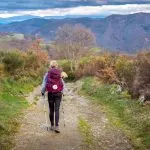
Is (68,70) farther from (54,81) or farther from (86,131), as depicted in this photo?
(54,81)

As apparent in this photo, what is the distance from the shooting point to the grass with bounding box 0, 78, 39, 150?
1706 cm

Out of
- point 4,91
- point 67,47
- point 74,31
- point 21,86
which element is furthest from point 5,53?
point 74,31

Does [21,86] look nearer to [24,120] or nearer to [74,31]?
[24,120]

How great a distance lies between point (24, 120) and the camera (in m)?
21.5

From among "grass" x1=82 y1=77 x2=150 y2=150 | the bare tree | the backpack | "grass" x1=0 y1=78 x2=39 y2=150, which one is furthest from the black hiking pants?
the bare tree

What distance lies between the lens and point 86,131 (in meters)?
19.0

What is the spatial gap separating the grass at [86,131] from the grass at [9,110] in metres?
2.38

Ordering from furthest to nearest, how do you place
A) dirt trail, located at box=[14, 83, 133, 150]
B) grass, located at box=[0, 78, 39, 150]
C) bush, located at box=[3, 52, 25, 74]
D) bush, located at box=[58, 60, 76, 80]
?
1. bush, located at box=[58, 60, 76, 80]
2. bush, located at box=[3, 52, 25, 74]
3. grass, located at box=[0, 78, 39, 150]
4. dirt trail, located at box=[14, 83, 133, 150]

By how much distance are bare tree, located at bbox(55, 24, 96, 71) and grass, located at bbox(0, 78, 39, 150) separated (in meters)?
46.6

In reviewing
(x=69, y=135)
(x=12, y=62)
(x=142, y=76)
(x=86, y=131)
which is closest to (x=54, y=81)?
(x=69, y=135)

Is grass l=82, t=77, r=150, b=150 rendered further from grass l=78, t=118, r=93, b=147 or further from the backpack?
the backpack

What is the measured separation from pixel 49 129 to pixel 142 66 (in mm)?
11060

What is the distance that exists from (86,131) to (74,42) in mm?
77960

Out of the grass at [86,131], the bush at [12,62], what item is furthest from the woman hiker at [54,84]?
the bush at [12,62]
